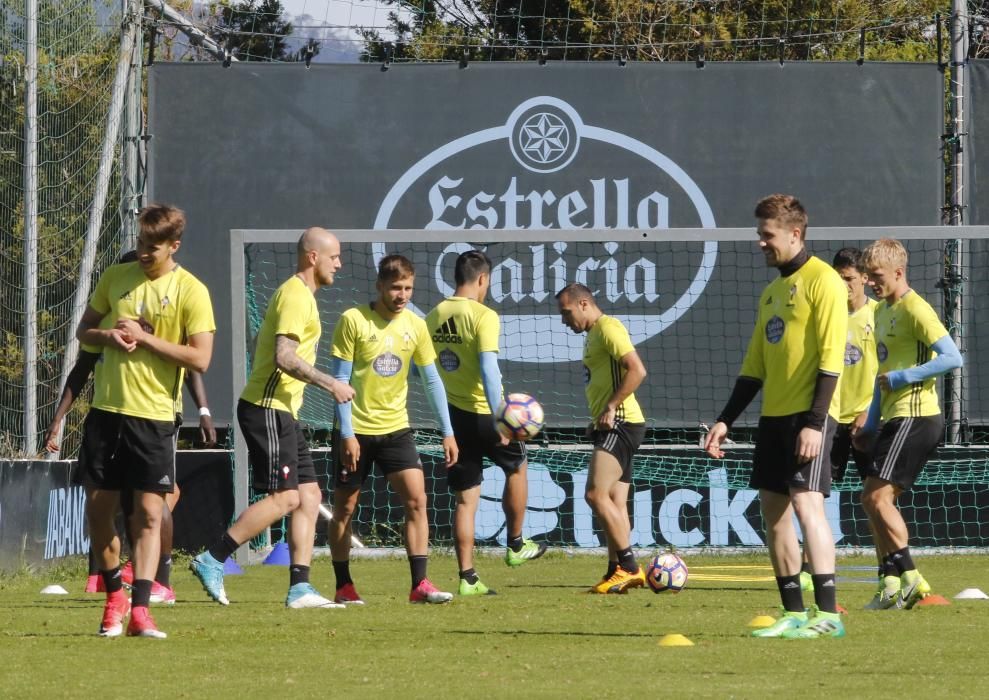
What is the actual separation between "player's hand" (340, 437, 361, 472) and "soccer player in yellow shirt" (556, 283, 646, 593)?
181 cm

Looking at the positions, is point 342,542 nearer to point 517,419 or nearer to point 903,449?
point 517,419

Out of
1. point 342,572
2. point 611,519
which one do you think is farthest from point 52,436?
point 611,519

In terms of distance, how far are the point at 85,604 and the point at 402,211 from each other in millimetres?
8169

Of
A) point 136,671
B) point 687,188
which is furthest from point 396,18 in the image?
point 136,671

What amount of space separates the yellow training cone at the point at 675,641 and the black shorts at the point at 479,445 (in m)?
2.95

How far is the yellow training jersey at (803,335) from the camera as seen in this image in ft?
19.7

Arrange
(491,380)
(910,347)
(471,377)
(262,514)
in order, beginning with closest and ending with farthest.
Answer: (262,514) < (910,347) < (491,380) < (471,377)

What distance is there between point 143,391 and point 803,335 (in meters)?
2.78

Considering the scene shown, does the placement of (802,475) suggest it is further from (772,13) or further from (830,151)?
(772,13)

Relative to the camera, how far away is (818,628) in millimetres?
6121

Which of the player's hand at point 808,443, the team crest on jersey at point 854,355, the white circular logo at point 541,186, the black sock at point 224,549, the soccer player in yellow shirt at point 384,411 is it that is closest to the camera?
the player's hand at point 808,443

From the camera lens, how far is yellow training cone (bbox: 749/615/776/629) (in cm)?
672

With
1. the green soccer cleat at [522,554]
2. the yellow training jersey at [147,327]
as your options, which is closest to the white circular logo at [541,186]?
the green soccer cleat at [522,554]

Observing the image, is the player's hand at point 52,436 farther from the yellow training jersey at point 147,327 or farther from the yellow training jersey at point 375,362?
the yellow training jersey at point 375,362
